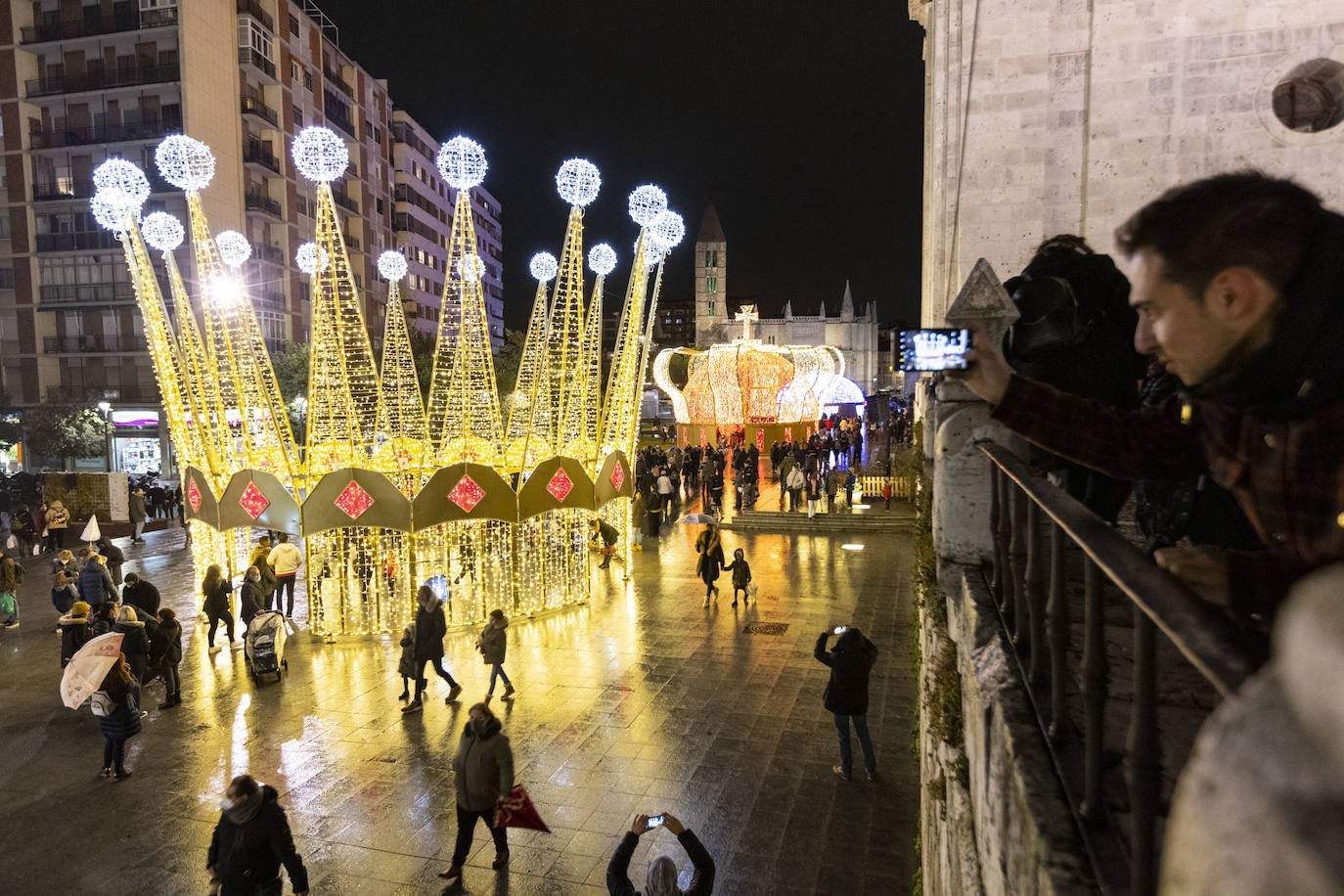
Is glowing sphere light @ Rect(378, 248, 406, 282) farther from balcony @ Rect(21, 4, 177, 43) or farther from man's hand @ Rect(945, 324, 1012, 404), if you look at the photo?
balcony @ Rect(21, 4, 177, 43)

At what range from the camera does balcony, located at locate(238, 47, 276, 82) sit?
3070cm

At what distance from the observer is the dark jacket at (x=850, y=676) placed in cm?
662

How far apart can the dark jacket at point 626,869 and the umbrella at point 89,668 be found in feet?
16.8

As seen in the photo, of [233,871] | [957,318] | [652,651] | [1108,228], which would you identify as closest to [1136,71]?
[1108,228]

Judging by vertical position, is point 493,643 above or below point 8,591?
above

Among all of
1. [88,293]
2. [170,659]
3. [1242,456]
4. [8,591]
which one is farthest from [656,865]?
[88,293]

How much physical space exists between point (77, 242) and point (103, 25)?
8.18 metres

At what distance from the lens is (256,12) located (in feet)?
102

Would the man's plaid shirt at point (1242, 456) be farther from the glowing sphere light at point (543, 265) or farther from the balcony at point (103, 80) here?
the balcony at point (103, 80)

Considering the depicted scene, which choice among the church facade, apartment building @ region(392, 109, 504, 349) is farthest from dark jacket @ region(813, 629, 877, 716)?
the church facade

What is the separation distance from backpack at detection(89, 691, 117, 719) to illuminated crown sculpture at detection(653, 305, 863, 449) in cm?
2454

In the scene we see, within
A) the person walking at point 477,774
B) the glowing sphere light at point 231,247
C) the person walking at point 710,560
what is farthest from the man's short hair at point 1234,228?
the glowing sphere light at point 231,247

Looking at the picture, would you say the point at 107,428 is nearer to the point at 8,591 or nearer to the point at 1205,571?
the point at 8,591

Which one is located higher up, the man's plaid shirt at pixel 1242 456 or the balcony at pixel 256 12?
the balcony at pixel 256 12
